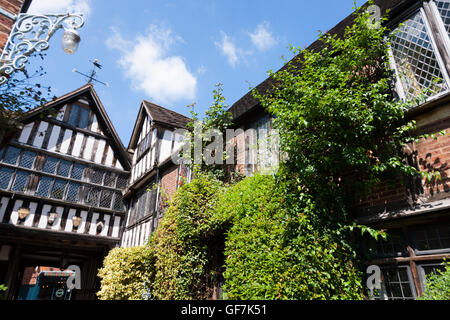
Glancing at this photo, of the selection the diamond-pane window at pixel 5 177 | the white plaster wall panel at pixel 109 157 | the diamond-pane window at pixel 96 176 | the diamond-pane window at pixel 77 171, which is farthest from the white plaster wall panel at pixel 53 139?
the white plaster wall panel at pixel 109 157

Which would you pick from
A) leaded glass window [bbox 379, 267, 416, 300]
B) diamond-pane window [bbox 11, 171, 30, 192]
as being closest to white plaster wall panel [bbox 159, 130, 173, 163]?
diamond-pane window [bbox 11, 171, 30, 192]

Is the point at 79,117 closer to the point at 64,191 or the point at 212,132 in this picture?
the point at 64,191

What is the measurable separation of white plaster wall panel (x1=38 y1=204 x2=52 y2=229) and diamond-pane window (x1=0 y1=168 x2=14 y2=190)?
192cm

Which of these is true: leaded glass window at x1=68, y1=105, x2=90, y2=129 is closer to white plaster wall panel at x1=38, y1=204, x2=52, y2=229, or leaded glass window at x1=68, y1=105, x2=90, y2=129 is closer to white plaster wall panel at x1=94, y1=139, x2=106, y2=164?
white plaster wall panel at x1=94, y1=139, x2=106, y2=164

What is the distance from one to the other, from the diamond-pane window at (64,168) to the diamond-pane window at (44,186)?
2.01ft

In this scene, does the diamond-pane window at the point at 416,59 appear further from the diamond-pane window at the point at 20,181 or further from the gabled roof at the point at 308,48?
the diamond-pane window at the point at 20,181

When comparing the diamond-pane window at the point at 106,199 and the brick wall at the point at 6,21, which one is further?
the diamond-pane window at the point at 106,199

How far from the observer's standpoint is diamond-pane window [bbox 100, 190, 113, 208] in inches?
615

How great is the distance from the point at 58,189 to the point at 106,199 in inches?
100

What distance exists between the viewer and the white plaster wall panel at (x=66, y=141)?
49.2 ft

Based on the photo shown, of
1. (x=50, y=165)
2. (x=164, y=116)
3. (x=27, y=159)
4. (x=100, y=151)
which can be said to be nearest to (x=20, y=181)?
(x=27, y=159)

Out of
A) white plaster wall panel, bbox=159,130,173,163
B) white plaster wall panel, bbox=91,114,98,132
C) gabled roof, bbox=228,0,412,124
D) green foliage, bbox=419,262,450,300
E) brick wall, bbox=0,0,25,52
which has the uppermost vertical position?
white plaster wall panel, bbox=91,114,98,132
